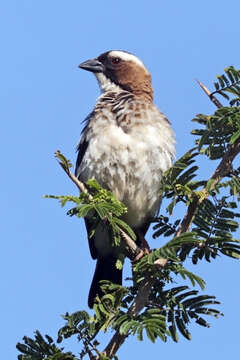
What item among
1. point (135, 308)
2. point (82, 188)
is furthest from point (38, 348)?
point (82, 188)

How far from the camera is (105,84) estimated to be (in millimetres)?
6195

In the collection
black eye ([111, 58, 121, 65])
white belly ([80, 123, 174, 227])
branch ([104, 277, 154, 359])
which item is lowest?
branch ([104, 277, 154, 359])

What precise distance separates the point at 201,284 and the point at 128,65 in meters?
3.89

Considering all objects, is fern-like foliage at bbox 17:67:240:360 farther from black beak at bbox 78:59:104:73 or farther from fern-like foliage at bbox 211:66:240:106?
black beak at bbox 78:59:104:73

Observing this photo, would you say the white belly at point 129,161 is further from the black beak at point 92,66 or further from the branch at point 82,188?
the black beak at point 92,66

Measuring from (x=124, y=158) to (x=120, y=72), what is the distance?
1586 millimetres

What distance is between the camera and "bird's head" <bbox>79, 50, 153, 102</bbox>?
607cm

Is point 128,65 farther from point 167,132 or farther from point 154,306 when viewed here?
point 154,306

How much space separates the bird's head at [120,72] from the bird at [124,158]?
33 centimetres

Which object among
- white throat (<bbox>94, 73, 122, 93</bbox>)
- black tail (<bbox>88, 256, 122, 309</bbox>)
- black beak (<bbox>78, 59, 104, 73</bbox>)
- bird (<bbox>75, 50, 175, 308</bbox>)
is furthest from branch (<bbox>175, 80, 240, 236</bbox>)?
black beak (<bbox>78, 59, 104, 73</bbox>)

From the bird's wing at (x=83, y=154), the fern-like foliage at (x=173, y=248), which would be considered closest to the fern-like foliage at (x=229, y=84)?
the fern-like foliage at (x=173, y=248)

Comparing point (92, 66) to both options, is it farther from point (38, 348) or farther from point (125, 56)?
point (38, 348)

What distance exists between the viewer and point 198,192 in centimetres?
308

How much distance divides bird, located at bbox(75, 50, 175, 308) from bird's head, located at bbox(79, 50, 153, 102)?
0.33 m
